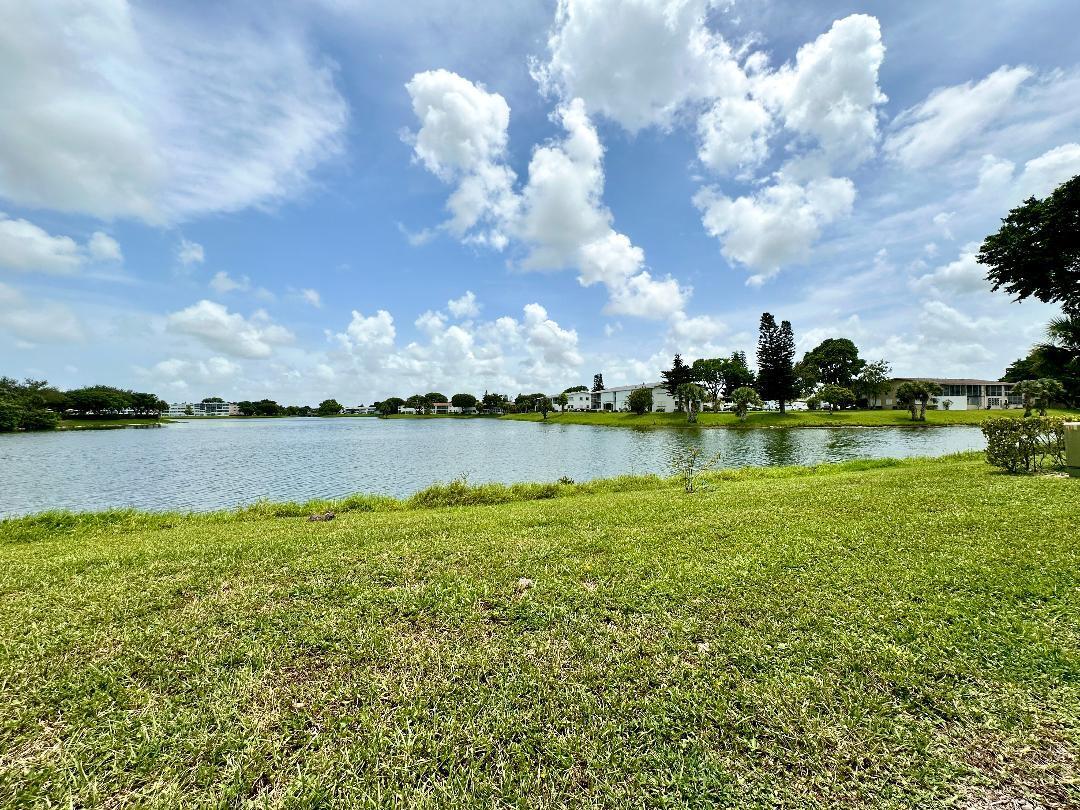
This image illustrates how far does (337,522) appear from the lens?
9031 millimetres

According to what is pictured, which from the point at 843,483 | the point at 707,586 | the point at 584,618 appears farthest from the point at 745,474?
the point at 584,618

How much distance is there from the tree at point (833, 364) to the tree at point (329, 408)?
6825 inches

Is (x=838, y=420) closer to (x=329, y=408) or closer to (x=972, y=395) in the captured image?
(x=972, y=395)

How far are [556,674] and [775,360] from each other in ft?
252

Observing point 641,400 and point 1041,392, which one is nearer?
point 1041,392

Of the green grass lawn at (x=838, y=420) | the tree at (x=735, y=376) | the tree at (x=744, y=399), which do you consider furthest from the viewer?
the tree at (x=735, y=376)

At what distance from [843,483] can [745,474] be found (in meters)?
5.74

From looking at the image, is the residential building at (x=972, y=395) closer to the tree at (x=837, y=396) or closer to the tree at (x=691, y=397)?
the tree at (x=837, y=396)

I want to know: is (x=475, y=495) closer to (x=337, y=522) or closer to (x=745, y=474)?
(x=337, y=522)

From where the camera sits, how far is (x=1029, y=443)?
1108cm

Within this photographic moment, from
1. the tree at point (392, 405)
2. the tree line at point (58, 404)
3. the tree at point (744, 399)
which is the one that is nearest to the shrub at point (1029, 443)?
the tree at point (744, 399)

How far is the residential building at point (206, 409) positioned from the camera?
591 ft

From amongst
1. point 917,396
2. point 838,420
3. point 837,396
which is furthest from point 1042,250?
point 837,396

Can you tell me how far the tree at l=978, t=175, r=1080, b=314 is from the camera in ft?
42.7
